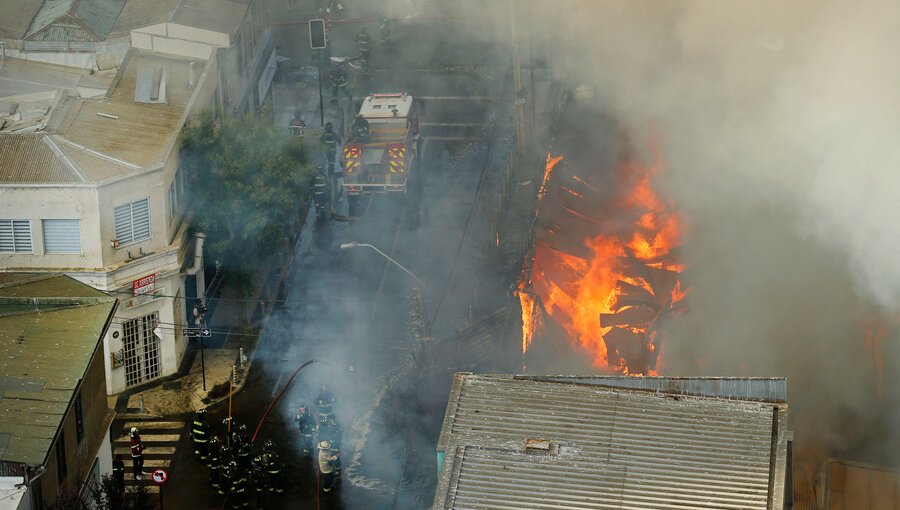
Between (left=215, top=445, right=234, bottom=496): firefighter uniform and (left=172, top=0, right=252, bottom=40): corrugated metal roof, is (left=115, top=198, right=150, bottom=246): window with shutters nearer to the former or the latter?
(left=215, top=445, right=234, bottom=496): firefighter uniform

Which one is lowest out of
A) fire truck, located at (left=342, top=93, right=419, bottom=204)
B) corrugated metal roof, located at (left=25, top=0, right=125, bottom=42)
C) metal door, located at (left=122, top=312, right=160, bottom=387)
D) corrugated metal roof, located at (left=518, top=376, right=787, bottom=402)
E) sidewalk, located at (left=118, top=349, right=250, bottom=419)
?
sidewalk, located at (left=118, top=349, right=250, bottom=419)

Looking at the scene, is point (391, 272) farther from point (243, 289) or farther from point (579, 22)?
point (579, 22)

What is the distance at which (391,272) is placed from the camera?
37844 millimetres

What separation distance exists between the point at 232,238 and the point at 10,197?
487 cm

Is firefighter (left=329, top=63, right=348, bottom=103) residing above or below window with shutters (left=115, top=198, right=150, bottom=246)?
above

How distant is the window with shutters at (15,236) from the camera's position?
106 feet

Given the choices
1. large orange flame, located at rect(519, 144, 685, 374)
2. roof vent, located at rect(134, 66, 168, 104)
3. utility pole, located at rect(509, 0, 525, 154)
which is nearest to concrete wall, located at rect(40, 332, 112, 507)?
roof vent, located at rect(134, 66, 168, 104)

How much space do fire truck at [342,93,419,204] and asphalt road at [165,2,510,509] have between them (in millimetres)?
864

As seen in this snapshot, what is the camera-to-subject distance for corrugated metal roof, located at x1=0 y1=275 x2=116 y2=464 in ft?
82.3

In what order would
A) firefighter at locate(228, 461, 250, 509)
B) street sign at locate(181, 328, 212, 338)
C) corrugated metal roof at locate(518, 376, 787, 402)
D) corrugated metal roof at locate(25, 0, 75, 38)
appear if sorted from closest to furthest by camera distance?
corrugated metal roof at locate(518, 376, 787, 402), firefighter at locate(228, 461, 250, 509), street sign at locate(181, 328, 212, 338), corrugated metal roof at locate(25, 0, 75, 38)

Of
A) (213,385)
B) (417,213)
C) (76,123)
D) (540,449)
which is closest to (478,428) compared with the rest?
(540,449)

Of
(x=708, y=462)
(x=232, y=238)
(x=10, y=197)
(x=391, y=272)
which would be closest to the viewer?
(x=708, y=462)

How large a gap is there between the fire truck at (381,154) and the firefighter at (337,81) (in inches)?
141

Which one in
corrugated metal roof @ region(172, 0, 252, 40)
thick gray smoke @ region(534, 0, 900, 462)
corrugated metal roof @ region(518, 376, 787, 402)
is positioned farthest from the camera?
corrugated metal roof @ region(172, 0, 252, 40)
